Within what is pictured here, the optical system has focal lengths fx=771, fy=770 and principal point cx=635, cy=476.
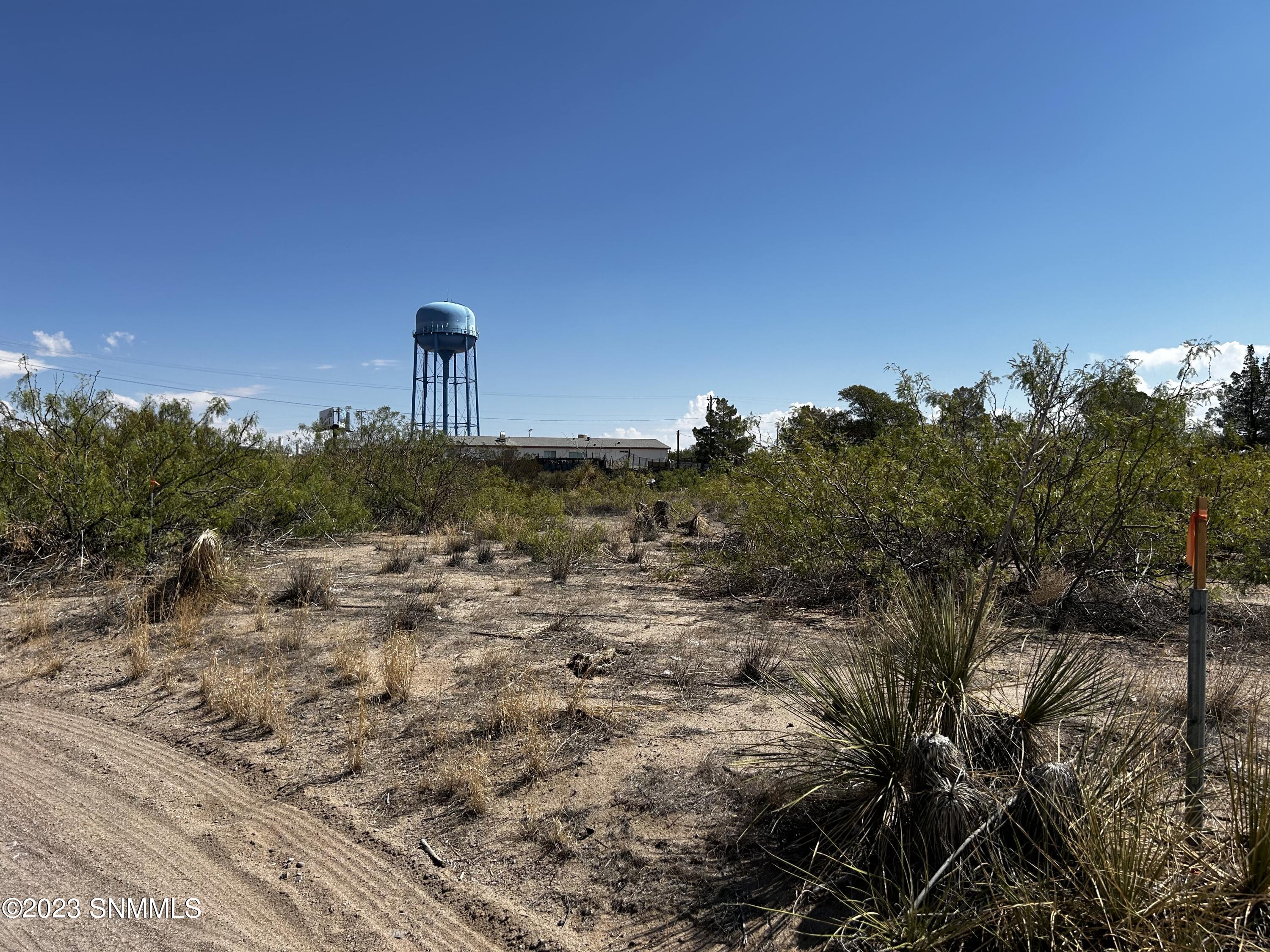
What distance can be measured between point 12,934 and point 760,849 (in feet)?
10.8

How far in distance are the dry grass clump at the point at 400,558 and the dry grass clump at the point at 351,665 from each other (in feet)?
18.6

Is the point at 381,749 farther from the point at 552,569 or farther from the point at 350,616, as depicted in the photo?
the point at 552,569

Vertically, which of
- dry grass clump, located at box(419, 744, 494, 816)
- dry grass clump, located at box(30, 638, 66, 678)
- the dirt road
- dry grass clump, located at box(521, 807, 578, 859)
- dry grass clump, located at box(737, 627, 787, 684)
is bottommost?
the dirt road

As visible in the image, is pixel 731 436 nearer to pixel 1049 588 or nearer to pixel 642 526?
pixel 1049 588

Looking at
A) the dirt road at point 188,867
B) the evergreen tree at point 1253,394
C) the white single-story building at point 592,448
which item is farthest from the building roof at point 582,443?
the dirt road at point 188,867

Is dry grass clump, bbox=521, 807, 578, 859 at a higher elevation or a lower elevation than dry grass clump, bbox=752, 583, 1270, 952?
lower

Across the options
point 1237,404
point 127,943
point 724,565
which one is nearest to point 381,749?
point 127,943

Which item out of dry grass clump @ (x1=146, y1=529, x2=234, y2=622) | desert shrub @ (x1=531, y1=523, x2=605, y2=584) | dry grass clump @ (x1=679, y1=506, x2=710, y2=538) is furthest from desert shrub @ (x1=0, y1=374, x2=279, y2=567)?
dry grass clump @ (x1=679, y1=506, x2=710, y2=538)

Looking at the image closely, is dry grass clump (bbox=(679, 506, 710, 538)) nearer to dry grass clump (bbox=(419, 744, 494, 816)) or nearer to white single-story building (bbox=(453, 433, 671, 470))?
dry grass clump (bbox=(419, 744, 494, 816))

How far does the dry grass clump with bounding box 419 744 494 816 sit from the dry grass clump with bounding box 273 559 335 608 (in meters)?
5.58

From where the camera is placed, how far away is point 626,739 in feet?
17.2

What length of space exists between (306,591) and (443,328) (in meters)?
42.5

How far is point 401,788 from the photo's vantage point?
4668 millimetres

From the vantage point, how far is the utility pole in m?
2.88
